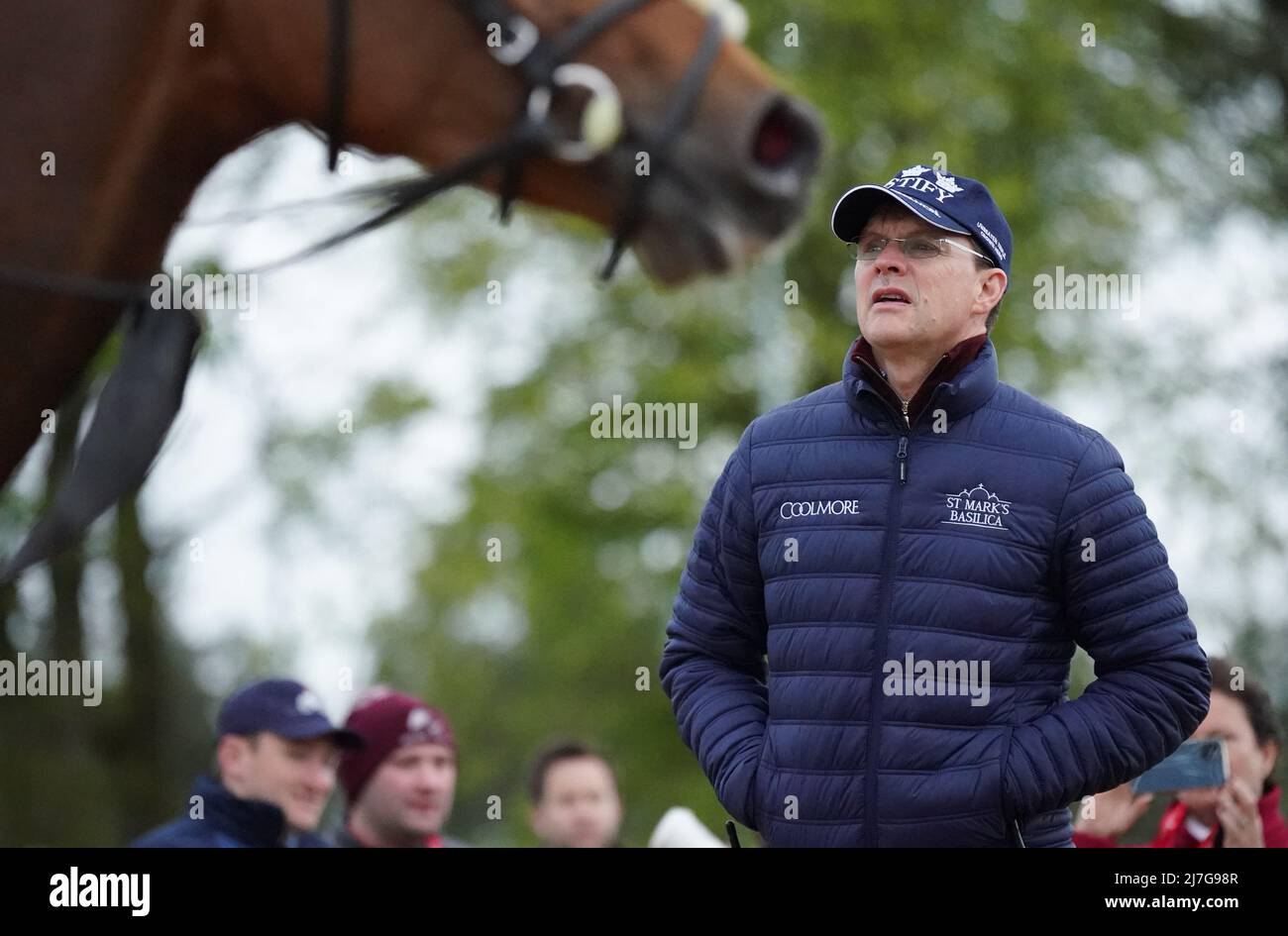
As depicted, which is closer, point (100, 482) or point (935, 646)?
point (935, 646)

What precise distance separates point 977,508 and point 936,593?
0.14 m

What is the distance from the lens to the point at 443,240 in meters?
14.4

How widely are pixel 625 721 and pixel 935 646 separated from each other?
36.8ft

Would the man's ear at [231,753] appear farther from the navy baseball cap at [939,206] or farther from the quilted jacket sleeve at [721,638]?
the navy baseball cap at [939,206]

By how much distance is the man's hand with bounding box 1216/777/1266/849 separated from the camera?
12.3 feet

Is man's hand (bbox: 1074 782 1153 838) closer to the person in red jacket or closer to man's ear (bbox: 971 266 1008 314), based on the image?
the person in red jacket

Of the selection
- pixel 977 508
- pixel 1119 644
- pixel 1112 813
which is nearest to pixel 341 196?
pixel 977 508

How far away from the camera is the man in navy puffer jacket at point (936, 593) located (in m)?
2.43

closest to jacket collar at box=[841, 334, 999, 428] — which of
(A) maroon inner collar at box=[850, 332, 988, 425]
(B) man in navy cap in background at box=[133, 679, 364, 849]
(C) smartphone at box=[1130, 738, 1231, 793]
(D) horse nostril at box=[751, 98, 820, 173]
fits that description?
(A) maroon inner collar at box=[850, 332, 988, 425]

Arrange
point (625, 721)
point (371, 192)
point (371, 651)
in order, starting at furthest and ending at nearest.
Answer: point (371, 651) < point (625, 721) < point (371, 192)

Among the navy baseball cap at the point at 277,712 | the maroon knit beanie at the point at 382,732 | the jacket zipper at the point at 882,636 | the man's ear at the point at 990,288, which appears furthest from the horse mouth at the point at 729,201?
the maroon knit beanie at the point at 382,732

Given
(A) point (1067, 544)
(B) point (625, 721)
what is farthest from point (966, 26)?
(A) point (1067, 544)

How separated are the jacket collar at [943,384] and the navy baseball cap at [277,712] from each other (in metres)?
2.54

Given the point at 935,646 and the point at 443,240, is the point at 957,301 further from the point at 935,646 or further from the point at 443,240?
the point at 443,240
